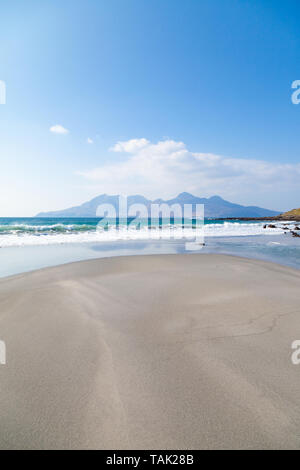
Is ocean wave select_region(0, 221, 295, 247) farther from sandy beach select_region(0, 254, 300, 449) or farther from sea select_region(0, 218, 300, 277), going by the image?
sandy beach select_region(0, 254, 300, 449)

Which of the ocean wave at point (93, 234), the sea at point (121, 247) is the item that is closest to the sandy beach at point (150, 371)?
the sea at point (121, 247)

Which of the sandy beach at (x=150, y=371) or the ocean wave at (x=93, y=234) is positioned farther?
the ocean wave at (x=93, y=234)

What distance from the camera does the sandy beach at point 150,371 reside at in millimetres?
1639

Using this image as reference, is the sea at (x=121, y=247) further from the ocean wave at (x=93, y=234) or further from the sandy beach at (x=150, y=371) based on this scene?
the sandy beach at (x=150, y=371)

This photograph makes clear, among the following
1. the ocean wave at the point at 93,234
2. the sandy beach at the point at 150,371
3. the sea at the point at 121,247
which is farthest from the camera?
the ocean wave at the point at 93,234

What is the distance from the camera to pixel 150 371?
232 centimetres

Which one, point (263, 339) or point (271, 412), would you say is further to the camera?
point (263, 339)

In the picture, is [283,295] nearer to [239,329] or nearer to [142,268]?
[239,329]

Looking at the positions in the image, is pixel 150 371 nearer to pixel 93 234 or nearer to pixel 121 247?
pixel 121 247

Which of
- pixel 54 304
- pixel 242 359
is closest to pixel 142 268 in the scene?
pixel 54 304

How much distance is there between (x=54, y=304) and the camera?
434 cm

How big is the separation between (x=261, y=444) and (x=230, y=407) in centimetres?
32

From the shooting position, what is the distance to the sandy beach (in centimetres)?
164
